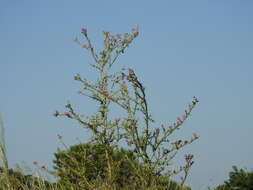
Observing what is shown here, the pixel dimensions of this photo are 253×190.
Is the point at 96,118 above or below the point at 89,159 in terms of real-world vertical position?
above

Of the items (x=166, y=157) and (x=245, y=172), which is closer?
(x=166, y=157)

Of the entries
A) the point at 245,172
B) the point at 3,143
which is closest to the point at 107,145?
Answer: the point at 3,143

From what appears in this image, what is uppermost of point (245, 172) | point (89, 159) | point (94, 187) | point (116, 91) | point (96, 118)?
point (245, 172)

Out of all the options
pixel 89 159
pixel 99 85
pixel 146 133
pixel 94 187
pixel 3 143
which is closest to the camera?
pixel 3 143

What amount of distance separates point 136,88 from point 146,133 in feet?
1.77

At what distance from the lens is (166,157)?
509cm

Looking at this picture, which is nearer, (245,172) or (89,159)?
(89,159)

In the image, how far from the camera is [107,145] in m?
5.75

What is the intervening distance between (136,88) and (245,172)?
33.1 ft

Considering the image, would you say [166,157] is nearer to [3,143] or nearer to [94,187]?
[94,187]

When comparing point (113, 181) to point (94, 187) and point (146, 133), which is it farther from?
point (146, 133)

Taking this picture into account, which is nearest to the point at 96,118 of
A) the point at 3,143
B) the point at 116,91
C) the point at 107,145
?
the point at 107,145

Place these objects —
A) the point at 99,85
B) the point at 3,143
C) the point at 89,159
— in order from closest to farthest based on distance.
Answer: the point at 3,143 < the point at 89,159 < the point at 99,85

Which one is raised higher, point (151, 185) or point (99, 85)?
point (99, 85)
